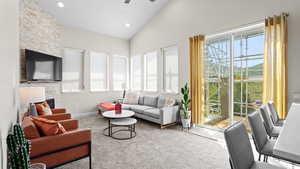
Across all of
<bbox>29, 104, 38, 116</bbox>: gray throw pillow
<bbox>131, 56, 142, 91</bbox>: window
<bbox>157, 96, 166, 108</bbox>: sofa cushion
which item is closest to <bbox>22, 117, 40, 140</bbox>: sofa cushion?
<bbox>29, 104, 38, 116</bbox>: gray throw pillow

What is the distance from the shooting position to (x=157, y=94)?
5.49m

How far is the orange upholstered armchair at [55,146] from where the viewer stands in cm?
169

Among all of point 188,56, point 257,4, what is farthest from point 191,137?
point 257,4

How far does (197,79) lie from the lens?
400 cm

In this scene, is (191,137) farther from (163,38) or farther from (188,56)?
(163,38)

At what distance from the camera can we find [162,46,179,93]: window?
487 cm

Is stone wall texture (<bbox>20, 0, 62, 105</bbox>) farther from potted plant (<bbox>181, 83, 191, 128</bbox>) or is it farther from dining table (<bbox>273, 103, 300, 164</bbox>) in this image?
dining table (<bbox>273, 103, 300, 164</bbox>)

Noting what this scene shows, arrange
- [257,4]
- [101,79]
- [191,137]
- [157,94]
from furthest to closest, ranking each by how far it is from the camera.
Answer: [101,79]
[157,94]
[191,137]
[257,4]

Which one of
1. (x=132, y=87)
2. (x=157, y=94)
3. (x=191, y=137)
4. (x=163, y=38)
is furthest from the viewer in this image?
(x=132, y=87)

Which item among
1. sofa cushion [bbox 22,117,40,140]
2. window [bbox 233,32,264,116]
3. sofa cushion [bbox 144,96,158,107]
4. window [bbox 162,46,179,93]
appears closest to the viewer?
sofa cushion [bbox 22,117,40,140]

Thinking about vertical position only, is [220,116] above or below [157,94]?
below

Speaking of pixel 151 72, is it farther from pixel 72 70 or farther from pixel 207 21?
pixel 72 70

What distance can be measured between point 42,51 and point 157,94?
3.81 meters

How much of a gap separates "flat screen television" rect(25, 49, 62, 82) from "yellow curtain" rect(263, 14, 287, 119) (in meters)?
5.22
